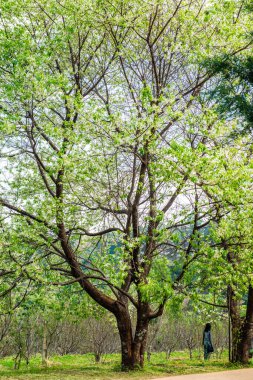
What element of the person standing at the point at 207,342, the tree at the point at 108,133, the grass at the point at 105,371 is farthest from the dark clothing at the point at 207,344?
the tree at the point at 108,133

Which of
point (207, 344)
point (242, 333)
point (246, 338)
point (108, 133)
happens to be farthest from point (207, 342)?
point (108, 133)

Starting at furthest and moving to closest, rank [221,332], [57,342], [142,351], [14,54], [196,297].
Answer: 1. [221,332]
2. [57,342]
3. [142,351]
4. [196,297]
5. [14,54]

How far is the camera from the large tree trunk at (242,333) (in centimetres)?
1495

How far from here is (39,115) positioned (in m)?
11.7

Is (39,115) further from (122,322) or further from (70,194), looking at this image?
(122,322)

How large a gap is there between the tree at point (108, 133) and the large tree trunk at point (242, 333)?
3764 millimetres

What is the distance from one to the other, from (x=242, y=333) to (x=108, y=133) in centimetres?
884

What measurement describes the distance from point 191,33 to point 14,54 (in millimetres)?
5202

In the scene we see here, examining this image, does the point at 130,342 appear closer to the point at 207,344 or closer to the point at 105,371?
the point at 105,371

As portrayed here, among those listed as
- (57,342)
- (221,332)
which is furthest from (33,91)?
(221,332)

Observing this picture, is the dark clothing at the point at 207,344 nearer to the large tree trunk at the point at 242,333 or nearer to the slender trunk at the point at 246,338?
the large tree trunk at the point at 242,333

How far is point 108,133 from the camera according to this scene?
10.6 meters

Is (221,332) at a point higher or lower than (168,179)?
lower

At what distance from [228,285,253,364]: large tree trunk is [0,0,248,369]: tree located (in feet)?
12.3
